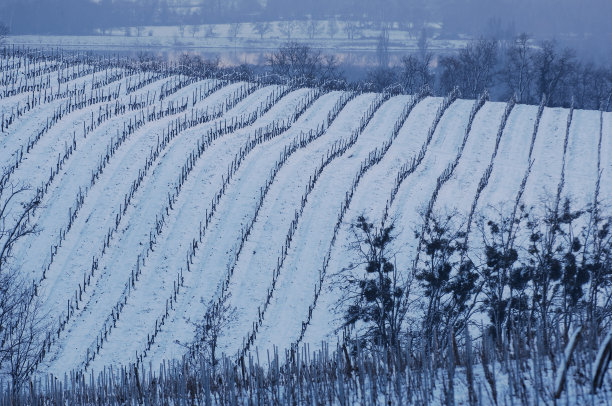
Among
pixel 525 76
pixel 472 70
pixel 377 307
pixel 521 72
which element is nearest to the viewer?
pixel 377 307

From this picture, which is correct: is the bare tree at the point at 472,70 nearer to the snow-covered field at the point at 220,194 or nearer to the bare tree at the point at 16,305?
the snow-covered field at the point at 220,194

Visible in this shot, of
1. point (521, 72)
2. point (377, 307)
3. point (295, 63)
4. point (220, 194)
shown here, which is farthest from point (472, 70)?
point (377, 307)

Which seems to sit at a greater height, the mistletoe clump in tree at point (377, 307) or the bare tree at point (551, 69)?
the bare tree at point (551, 69)

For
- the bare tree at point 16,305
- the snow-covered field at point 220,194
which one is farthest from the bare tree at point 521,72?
the bare tree at point 16,305

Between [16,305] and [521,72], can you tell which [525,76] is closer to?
[521,72]

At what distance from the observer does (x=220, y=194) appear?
3231 cm

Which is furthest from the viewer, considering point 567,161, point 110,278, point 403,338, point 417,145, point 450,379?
point 417,145

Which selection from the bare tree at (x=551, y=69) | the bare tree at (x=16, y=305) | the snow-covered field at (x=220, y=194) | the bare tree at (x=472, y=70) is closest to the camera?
the bare tree at (x=16, y=305)

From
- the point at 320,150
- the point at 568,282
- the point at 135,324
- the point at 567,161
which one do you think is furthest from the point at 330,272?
the point at 567,161

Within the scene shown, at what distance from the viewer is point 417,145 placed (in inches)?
1580

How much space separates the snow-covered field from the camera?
2516 cm

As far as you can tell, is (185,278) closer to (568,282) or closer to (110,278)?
(110,278)

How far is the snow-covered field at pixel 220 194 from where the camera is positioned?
82.5 feet

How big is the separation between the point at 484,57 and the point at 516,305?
58.8 m
